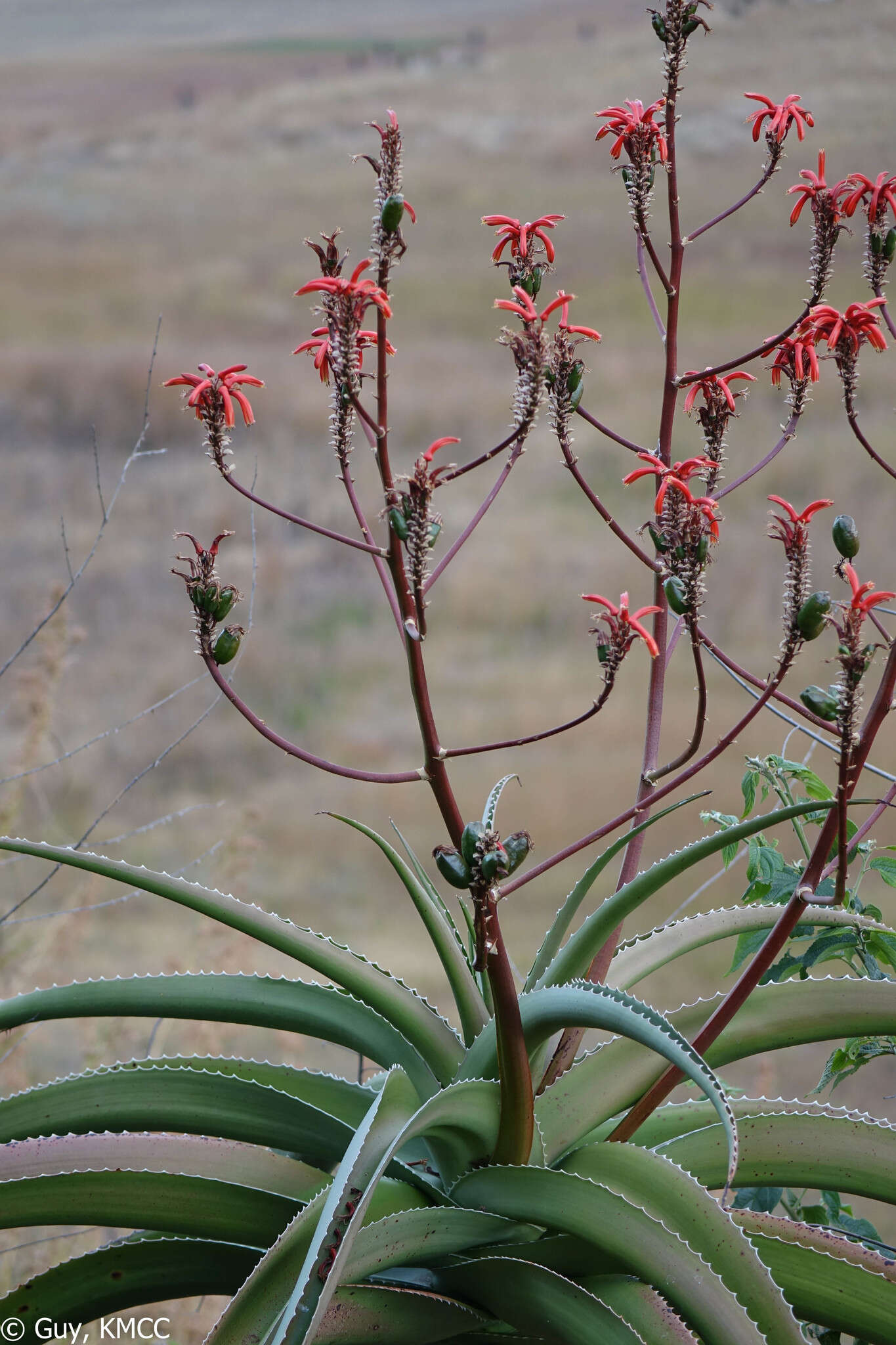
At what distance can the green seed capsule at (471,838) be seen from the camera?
1.73 feet

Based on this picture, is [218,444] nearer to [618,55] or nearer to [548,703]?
[548,703]

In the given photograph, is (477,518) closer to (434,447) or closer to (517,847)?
(434,447)

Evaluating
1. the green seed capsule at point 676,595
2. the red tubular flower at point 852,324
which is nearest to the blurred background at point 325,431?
the red tubular flower at point 852,324

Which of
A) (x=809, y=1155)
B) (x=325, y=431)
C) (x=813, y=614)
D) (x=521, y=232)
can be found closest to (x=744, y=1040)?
(x=809, y=1155)

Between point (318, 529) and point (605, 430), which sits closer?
point (318, 529)

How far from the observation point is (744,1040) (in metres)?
0.70

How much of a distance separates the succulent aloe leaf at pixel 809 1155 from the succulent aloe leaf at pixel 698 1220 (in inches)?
1.9

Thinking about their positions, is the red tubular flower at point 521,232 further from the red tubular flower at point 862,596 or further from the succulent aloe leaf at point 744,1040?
the succulent aloe leaf at point 744,1040

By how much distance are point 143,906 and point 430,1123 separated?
342 centimetres

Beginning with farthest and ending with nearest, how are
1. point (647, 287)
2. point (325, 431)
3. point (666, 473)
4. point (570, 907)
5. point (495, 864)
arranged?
point (325, 431) → point (647, 287) → point (570, 907) → point (666, 473) → point (495, 864)

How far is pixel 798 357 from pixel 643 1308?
1.85 feet

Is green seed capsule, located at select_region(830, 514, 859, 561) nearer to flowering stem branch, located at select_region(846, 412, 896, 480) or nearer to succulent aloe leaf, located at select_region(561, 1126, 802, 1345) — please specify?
flowering stem branch, located at select_region(846, 412, 896, 480)

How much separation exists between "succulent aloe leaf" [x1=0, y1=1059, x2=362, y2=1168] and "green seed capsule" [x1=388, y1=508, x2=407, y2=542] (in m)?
0.37

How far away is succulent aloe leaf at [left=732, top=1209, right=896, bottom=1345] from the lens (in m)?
0.62
